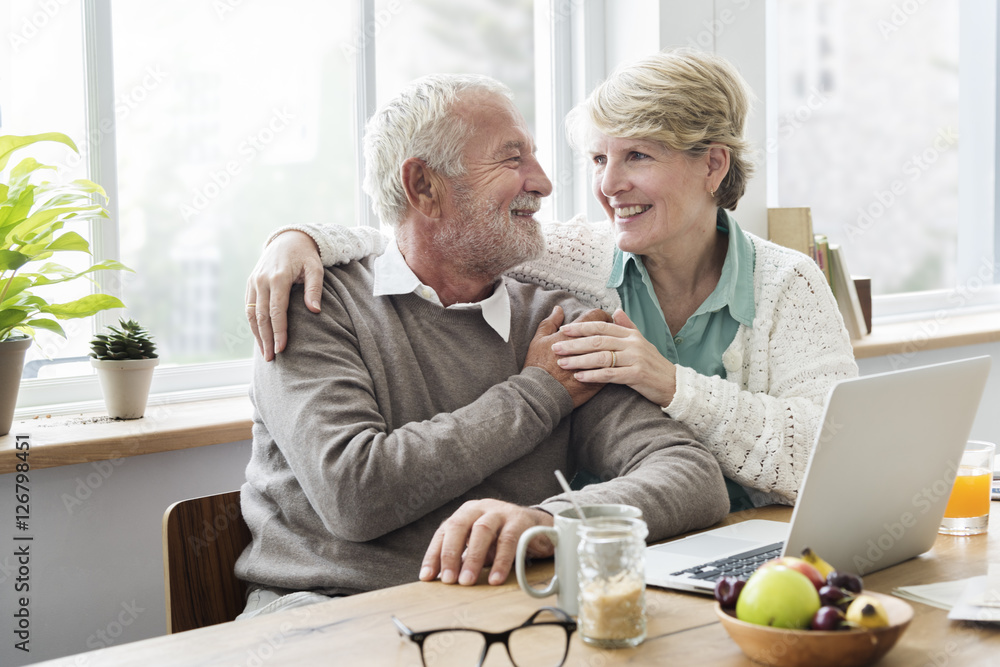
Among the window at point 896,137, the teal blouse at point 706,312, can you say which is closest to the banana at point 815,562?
the teal blouse at point 706,312

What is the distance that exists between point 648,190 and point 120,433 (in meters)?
1.11

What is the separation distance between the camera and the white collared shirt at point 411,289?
1.59 metres

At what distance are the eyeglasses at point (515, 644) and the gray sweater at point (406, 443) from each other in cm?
28

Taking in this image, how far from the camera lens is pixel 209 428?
1.89 meters

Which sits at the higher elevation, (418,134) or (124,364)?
(418,134)

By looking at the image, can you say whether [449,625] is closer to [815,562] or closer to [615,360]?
[815,562]

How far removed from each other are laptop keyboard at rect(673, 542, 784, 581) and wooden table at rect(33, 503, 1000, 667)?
42 mm

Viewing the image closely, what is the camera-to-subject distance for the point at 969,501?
131 centimetres

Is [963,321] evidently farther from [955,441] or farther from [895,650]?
[895,650]

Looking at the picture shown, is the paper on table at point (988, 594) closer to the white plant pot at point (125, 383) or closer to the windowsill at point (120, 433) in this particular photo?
the windowsill at point (120, 433)

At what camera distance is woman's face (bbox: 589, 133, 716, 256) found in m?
1.80

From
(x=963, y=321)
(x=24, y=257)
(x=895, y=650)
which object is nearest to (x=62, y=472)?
(x=24, y=257)

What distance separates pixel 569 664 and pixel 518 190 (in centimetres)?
98

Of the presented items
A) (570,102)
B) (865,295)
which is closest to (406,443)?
(570,102)
